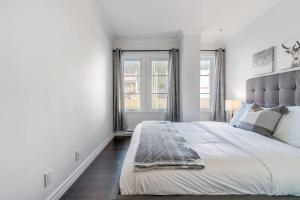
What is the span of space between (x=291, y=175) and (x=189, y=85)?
10.7 feet

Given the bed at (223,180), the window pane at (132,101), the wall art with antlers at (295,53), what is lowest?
the bed at (223,180)

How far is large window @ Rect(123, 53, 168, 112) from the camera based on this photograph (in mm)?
5168

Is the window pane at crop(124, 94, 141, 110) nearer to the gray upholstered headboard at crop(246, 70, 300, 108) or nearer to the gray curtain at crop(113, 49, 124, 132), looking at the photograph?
the gray curtain at crop(113, 49, 124, 132)

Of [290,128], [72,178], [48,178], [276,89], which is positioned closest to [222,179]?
[290,128]

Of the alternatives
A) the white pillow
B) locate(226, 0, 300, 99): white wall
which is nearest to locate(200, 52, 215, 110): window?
locate(226, 0, 300, 99): white wall

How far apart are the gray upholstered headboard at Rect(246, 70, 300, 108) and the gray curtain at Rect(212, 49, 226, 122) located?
133cm

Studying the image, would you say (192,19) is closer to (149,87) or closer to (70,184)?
(149,87)

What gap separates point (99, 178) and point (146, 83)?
3.03 metres

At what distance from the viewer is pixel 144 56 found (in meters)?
5.12

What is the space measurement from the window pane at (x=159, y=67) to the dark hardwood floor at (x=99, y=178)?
225cm

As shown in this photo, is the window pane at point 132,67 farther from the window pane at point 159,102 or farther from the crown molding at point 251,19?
the crown molding at point 251,19

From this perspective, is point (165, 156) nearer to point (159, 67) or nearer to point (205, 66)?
point (159, 67)

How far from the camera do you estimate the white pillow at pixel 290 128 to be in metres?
2.03

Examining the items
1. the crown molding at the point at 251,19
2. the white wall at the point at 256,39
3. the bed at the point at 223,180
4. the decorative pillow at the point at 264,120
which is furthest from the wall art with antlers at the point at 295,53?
the bed at the point at 223,180
